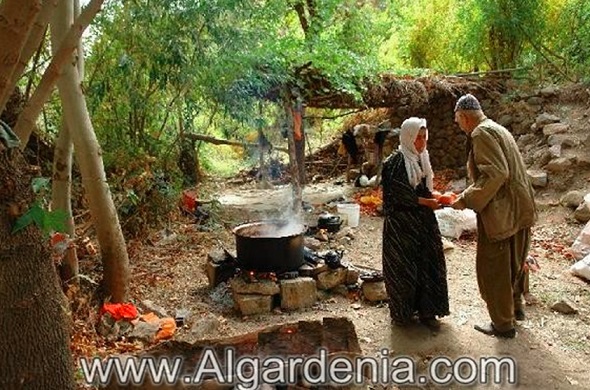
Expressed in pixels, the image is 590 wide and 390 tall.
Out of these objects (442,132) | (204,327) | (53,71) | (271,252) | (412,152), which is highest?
(53,71)

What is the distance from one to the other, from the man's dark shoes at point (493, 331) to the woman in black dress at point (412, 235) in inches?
10.2

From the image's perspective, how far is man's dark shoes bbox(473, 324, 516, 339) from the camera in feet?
11.3

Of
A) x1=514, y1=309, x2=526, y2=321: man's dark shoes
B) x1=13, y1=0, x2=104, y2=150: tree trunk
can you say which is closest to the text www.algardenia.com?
x1=13, y1=0, x2=104, y2=150: tree trunk

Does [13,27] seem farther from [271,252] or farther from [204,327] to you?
[271,252]

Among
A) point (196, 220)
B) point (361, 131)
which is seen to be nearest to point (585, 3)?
point (361, 131)

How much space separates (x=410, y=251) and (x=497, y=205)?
670 mm

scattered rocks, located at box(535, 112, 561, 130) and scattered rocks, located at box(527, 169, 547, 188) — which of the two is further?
scattered rocks, located at box(535, 112, 561, 130)

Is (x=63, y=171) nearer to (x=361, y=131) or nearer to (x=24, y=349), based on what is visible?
(x=24, y=349)

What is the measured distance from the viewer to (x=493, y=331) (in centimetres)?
349

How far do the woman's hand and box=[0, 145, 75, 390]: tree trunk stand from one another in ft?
7.66

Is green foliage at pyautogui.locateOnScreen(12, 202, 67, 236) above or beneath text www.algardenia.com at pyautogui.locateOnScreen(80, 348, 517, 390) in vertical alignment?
above

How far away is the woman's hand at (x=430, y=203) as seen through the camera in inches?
133

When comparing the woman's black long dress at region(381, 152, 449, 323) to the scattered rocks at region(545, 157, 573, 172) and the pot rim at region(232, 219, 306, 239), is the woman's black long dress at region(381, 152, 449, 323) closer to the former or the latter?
the pot rim at region(232, 219, 306, 239)

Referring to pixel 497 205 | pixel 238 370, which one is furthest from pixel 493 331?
pixel 238 370
